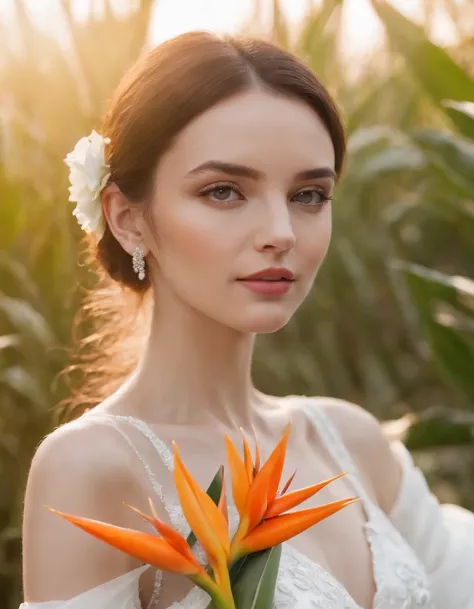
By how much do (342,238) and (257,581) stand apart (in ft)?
5.64

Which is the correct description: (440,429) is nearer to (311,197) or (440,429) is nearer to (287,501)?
(311,197)

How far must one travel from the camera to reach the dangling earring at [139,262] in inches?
48.9

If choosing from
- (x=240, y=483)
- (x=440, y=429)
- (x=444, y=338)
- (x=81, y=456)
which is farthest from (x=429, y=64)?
(x=240, y=483)

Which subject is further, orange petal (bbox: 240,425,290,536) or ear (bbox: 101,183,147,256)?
ear (bbox: 101,183,147,256)

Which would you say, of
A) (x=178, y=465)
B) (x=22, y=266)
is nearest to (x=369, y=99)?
(x=22, y=266)

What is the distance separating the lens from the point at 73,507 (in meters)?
1.07

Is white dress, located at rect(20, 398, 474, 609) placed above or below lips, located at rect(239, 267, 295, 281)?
below

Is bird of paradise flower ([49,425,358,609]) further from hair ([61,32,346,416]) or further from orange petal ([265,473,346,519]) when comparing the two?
hair ([61,32,346,416])

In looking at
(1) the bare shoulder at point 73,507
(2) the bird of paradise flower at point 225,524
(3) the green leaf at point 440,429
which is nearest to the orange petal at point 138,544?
(2) the bird of paradise flower at point 225,524

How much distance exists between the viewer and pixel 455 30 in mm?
2789

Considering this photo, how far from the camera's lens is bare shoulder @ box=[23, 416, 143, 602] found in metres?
1.06

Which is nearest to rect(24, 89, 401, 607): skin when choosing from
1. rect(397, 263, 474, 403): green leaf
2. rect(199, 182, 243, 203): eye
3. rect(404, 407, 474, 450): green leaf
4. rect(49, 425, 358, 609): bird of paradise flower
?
rect(199, 182, 243, 203): eye

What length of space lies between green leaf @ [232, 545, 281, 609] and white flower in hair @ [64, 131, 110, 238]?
0.54 metres

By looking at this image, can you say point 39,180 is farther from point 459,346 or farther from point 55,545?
point 55,545
